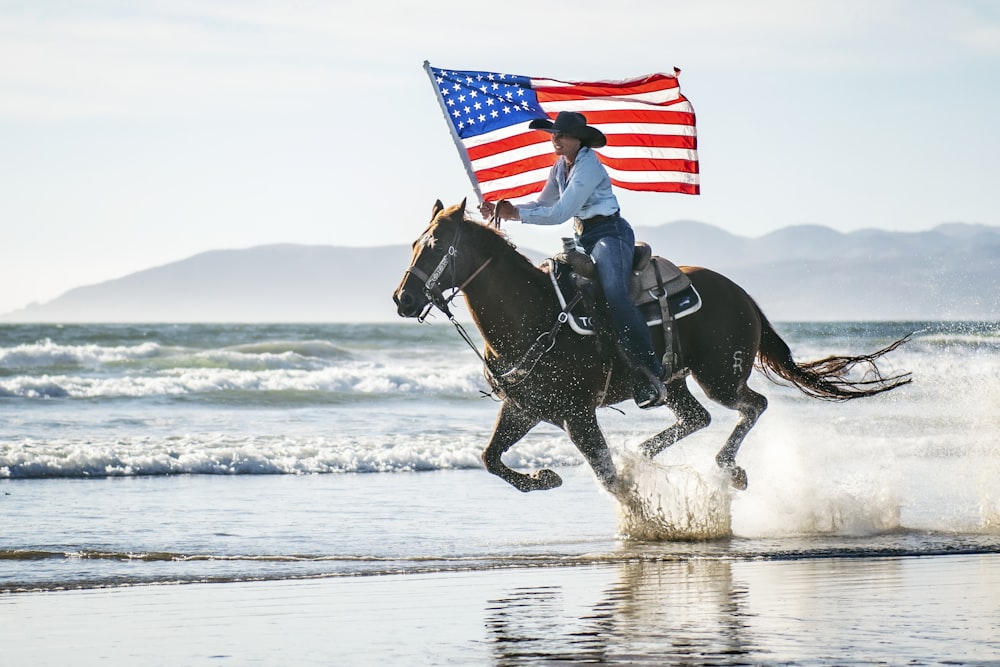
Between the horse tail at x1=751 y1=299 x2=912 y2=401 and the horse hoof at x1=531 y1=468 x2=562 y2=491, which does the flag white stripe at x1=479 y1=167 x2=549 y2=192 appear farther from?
the horse hoof at x1=531 y1=468 x2=562 y2=491

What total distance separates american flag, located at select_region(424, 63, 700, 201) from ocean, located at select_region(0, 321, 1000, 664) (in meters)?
2.26

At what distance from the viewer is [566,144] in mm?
10641

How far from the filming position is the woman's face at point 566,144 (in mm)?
10609

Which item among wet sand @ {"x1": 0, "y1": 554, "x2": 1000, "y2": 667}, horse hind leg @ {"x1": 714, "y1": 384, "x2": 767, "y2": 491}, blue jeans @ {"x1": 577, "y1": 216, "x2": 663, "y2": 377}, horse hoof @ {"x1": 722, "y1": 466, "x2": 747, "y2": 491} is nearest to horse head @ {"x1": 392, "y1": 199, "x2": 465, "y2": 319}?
blue jeans @ {"x1": 577, "y1": 216, "x2": 663, "y2": 377}

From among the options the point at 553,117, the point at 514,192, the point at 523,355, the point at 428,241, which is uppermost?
the point at 553,117

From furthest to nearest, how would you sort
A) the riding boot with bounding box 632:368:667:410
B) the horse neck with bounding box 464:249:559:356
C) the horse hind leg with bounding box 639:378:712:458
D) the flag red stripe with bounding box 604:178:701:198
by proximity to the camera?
1. the flag red stripe with bounding box 604:178:701:198
2. the horse hind leg with bounding box 639:378:712:458
3. the riding boot with bounding box 632:368:667:410
4. the horse neck with bounding box 464:249:559:356

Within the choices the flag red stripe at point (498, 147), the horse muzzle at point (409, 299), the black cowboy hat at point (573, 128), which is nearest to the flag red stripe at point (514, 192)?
the flag red stripe at point (498, 147)

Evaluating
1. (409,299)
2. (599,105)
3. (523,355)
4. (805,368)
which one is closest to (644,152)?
(599,105)

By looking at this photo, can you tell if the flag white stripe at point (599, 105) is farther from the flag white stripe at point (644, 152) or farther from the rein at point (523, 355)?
the rein at point (523, 355)

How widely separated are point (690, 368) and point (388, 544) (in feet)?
9.40

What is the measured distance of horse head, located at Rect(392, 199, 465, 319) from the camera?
991 centimetres

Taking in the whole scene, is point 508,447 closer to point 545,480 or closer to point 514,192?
point 545,480

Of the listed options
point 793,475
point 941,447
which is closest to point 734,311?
point 793,475

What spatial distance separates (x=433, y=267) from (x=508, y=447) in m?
1.64
